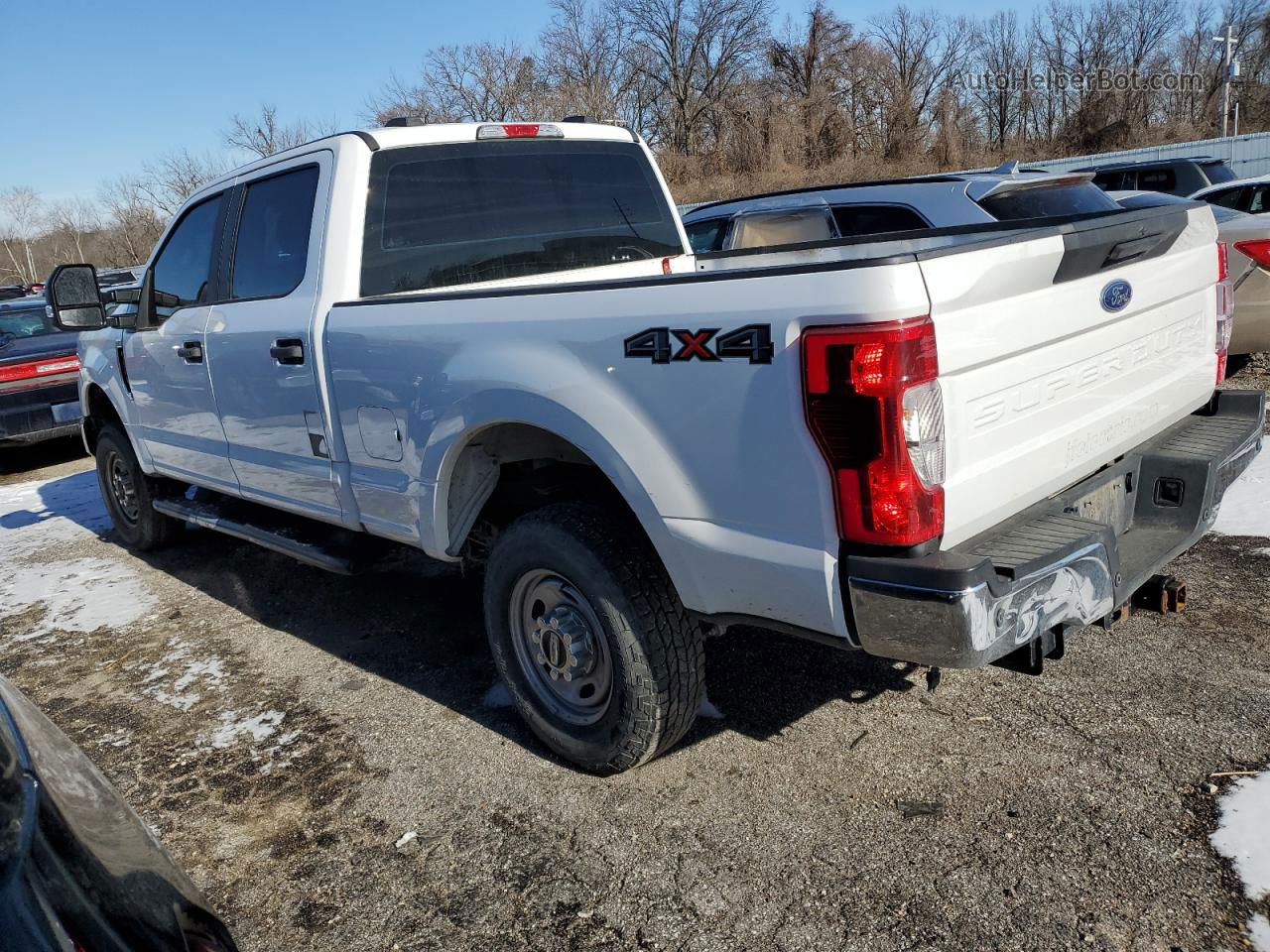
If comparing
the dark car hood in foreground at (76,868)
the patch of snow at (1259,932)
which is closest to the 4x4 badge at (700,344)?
the dark car hood in foreground at (76,868)

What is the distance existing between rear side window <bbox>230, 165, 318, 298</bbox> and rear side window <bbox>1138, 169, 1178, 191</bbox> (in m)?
13.9

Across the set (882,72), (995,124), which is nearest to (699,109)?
Answer: (882,72)

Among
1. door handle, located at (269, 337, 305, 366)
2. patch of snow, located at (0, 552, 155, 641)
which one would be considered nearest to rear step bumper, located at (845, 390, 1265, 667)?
door handle, located at (269, 337, 305, 366)

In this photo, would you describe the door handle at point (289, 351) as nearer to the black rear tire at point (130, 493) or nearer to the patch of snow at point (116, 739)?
the patch of snow at point (116, 739)

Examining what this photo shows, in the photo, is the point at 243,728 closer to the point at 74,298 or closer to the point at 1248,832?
the point at 74,298

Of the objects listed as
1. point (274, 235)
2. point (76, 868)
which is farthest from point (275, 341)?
point (76, 868)

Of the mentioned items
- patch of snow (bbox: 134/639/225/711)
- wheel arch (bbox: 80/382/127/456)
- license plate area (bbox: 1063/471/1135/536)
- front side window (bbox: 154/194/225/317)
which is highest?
front side window (bbox: 154/194/225/317)

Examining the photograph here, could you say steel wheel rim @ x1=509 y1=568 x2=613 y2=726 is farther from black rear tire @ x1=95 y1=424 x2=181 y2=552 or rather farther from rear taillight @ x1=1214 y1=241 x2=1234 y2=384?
black rear tire @ x1=95 y1=424 x2=181 y2=552

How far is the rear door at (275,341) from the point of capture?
158 inches

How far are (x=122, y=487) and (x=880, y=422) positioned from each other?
5.86 m

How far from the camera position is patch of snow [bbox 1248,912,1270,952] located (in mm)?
2266

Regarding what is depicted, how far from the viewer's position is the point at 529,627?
343 cm

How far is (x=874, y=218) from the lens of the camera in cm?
662

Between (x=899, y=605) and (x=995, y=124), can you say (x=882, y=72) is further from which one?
(x=899, y=605)
